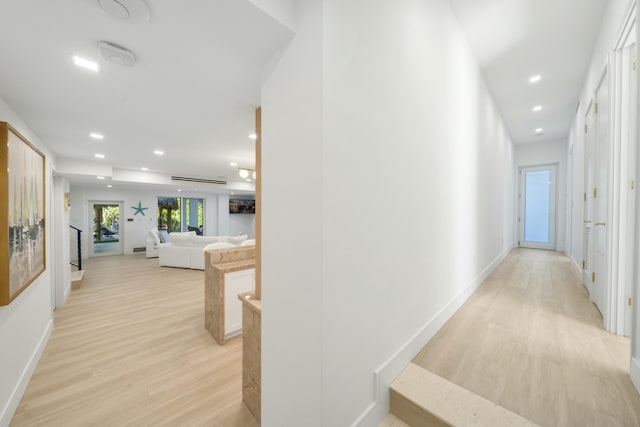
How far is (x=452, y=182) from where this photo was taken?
8.05 feet

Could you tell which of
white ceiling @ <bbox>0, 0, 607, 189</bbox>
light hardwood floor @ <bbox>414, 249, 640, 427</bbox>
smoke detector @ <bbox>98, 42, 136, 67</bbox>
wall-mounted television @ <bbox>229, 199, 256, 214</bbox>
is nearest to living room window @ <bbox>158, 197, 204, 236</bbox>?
wall-mounted television @ <bbox>229, 199, 256, 214</bbox>

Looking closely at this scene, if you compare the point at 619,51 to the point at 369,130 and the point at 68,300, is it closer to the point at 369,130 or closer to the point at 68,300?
the point at 369,130

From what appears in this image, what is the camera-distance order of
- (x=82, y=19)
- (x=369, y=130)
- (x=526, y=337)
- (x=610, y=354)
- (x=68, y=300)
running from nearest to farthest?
(x=82, y=19)
(x=369, y=130)
(x=610, y=354)
(x=526, y=337)
(x=68, y=300)

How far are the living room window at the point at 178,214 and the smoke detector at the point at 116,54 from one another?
10416 mm

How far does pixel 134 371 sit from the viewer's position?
237cm

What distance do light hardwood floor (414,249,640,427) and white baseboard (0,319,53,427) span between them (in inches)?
121

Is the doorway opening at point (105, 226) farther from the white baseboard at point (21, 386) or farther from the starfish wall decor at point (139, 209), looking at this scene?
the white baseboard at point (21, 386)

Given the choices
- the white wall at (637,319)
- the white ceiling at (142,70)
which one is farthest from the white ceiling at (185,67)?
the white wall at (637,319)

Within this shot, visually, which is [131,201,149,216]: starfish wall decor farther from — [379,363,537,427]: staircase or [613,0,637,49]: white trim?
[613,0,637,49]: white trim

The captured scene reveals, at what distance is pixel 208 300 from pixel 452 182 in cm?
325

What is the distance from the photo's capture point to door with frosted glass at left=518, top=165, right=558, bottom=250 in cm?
641

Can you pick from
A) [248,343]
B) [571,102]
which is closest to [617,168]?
[248,343]

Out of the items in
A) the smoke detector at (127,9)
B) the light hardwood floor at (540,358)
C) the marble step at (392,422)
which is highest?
the smoke detector at (127,9)

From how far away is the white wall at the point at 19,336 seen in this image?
1.81 meters
